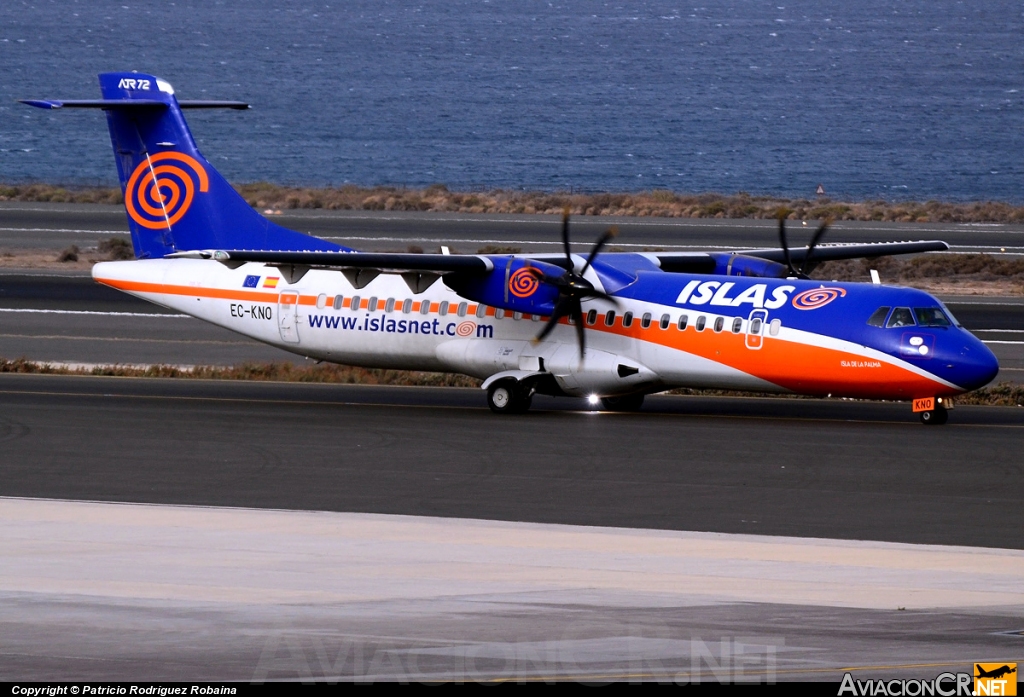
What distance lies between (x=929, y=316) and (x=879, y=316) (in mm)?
884

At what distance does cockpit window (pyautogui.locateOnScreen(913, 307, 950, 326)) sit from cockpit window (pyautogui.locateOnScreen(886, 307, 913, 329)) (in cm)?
13

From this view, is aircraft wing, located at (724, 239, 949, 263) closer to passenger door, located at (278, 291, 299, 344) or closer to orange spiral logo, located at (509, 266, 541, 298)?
orange spiral logo, located at (509, 266, 541, 298)

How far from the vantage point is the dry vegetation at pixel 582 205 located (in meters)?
83.6

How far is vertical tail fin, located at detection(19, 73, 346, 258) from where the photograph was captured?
34.6 metres

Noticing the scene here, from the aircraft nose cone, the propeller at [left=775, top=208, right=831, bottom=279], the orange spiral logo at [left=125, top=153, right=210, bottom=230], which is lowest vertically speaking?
the aircraft nose cone

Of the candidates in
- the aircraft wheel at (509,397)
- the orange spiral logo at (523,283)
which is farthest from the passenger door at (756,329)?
the aircraft wheel at (509,397)

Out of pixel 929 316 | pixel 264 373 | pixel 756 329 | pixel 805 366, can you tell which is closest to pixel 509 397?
pixel 756 329

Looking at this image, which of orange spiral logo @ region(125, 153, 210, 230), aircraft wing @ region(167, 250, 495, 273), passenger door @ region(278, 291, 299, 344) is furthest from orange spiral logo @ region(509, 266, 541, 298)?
orange spiral logo @ region(125, 153, 210, 230)

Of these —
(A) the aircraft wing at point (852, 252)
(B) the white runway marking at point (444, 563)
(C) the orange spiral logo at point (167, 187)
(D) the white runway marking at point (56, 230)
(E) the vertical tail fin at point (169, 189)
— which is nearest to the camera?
(B) the white runway marking at point (444, 563)

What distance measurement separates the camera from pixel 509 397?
30844mm

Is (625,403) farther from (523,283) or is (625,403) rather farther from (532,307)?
(523,283)

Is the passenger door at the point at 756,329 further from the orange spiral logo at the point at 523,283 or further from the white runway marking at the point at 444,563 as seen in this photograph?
the white runway marking at the point at 444,563

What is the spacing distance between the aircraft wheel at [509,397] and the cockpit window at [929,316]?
755 cm

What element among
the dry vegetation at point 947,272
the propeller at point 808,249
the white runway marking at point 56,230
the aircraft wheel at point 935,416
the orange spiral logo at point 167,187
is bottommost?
the aircraft wheel at point 935,416
